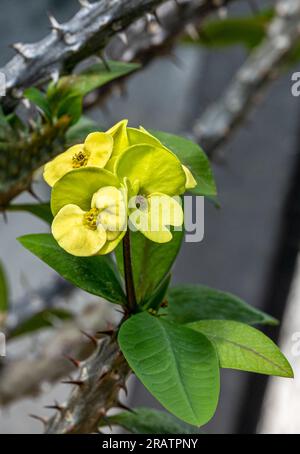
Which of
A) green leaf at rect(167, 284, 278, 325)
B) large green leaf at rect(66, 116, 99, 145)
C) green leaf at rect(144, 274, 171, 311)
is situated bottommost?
green leaf at rect(167, 284, 278, 325)

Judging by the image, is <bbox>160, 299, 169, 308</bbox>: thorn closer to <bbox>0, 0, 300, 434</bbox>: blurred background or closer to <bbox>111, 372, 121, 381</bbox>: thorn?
<bbox>111, 372, 121, 381</bbox>: thorn

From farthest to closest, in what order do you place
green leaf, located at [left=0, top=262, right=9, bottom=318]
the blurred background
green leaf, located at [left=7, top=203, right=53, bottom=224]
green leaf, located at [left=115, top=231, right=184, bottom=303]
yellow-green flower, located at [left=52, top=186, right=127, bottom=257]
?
the blurred background, green leaf, located at [left=0, top=262, right=9, bottom=318], green leaf, located at [left=7, top=203, right=53, bottom=224], green leaf, located at [left=115, top=231, right=184, bottom=303], yellow-green flower, located at [left=52, top=186, right=127, bottom=257]

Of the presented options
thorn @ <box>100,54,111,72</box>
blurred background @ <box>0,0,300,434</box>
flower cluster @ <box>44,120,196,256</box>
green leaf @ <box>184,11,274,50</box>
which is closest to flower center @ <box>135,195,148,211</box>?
flower cluster @ <box>44,120,196,256</box>

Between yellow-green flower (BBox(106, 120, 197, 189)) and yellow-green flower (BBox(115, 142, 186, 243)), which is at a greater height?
yellow-green flower (BBox(106, 120, 197, 189))

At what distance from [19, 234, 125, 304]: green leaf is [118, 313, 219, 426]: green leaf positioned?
3 cm

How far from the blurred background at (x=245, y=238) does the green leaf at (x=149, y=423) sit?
3.39 ft

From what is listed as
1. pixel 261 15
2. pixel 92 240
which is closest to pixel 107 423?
pixel 92 240

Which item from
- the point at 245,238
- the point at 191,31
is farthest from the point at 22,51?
the point at 245,238

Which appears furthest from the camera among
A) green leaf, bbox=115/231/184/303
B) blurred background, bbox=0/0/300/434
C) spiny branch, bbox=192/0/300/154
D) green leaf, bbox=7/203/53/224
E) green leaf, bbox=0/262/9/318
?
blurred background, bbox=0/0/300/434

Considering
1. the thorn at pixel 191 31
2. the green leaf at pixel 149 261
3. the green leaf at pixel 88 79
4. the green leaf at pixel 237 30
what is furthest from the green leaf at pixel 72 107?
the green leaf at pixel 237 30

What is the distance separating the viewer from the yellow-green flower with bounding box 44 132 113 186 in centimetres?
45

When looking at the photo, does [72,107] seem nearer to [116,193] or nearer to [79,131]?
[79,131]

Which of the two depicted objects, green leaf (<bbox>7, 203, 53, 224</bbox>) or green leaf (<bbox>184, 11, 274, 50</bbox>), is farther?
green leaf (<bbox>184, 11, 274, 50</bbox>)

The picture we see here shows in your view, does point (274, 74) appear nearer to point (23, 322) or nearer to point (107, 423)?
point (23, 322)
